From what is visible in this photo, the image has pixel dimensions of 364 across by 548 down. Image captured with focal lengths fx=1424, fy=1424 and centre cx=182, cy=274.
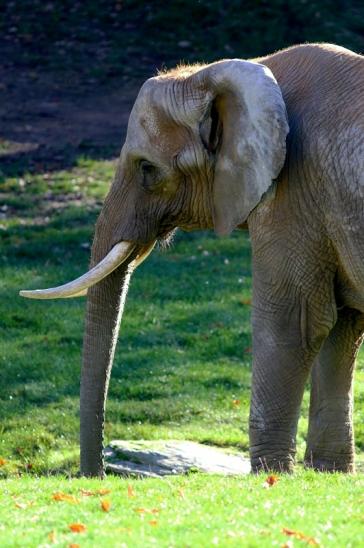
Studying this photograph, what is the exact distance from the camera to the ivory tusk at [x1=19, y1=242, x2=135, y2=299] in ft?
31.0

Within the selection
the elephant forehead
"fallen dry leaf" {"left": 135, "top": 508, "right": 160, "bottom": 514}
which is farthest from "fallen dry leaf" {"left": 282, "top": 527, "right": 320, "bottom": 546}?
the elephant forehead

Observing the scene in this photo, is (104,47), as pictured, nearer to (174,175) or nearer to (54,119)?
(54,119)

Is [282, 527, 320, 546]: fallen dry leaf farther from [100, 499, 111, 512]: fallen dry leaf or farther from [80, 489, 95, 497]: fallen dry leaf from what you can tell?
[80, 489, 95, 497]: fallen dry leaf

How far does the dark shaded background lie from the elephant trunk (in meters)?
11.3

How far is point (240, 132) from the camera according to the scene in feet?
29.4

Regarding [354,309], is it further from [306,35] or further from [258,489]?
[306,35]

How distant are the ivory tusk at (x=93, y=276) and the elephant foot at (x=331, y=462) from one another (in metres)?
2.02

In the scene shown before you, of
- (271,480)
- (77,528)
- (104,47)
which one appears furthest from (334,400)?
(104,47)

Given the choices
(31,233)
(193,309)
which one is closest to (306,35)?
(31,233)

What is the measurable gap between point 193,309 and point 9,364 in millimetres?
2486

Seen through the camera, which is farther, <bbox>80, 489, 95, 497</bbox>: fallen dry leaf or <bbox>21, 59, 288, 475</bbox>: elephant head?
<bbox>21, 59, 288, 475</bbox>: elephant head

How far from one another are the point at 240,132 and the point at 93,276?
1.45 m

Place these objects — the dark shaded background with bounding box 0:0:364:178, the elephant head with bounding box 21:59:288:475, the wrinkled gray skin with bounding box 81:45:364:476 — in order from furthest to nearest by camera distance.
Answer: the dark shaded background with bounding box 0:0:364:178 < the elephant head with bounding box 21:59:288:475 < the wrinkled gray skin with bounding box 81:45:364:476

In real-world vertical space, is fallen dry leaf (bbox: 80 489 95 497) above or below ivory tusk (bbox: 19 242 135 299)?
below
